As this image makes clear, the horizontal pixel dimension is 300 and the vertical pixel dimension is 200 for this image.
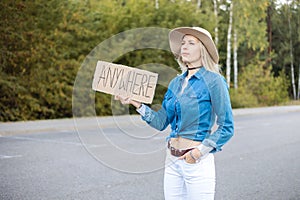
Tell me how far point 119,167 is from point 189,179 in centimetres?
44

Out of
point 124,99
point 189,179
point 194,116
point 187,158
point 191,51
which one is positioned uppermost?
point 191,51

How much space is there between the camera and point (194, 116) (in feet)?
9.19

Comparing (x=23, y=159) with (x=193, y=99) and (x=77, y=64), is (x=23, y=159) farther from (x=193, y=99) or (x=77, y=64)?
(x=77, y=64)

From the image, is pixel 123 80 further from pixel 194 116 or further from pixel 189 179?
pixel 189 179

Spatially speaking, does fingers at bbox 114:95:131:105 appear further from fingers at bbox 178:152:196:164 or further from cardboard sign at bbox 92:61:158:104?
fingers at bbox 178:152:196:164

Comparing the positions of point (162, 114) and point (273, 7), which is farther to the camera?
point (273, 7)

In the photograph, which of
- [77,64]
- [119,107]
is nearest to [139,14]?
[77,64]

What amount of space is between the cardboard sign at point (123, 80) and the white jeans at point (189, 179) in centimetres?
47

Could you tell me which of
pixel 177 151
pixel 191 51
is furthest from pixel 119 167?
pixel 191 51

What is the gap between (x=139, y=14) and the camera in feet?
69.0

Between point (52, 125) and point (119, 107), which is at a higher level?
point (119, 107)

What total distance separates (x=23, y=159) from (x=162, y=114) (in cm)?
576

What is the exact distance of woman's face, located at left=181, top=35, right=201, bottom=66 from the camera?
2895 mm

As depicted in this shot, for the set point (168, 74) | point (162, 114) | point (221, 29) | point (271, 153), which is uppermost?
point (221, 29)
